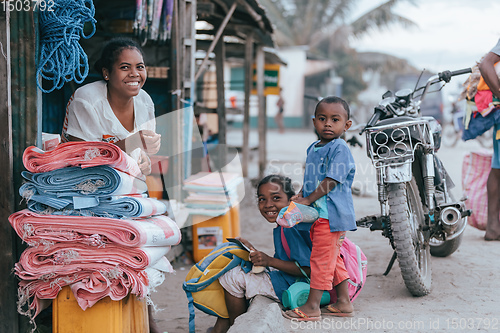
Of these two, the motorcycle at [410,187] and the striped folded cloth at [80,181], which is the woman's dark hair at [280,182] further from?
the striped folded cloth at [80,181]

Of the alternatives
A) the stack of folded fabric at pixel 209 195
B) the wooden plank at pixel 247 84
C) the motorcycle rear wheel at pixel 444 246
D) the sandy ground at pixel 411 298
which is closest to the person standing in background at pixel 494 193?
the sandy ground at pixel 411 298

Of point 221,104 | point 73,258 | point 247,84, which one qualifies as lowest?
point 73,258

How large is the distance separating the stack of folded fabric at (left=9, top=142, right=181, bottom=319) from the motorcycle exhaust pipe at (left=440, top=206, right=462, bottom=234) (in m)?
2.08

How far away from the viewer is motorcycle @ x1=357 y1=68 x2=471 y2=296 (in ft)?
10.5

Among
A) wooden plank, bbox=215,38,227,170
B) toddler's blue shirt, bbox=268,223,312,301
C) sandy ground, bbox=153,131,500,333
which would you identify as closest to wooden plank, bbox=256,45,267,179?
wooden plank, bbox=215,38,227,170

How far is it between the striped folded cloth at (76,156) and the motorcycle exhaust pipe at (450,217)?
2230 millimetres

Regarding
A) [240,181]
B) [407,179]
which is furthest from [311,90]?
[407,179]

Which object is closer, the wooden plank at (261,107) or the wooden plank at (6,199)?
the wooden plank at (6,199)

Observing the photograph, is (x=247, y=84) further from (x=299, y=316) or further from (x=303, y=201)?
(x=299, y=316)

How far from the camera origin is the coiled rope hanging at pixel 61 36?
258 centimetres

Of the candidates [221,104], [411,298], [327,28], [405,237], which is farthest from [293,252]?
[327,28]

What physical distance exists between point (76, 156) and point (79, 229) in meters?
0.36

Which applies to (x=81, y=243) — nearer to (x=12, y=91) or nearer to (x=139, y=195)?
(x=139, y=195)

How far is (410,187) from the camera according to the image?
3520 mm
